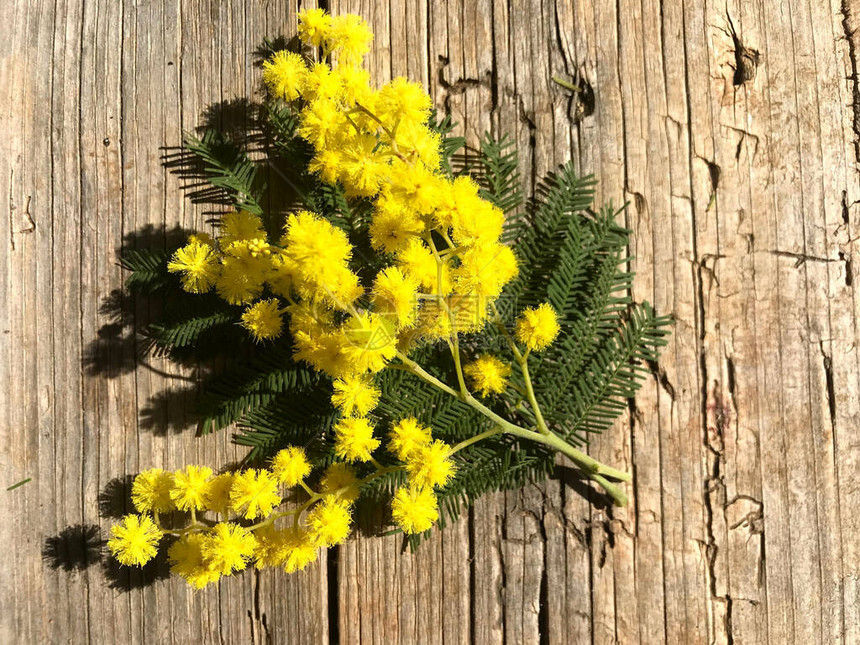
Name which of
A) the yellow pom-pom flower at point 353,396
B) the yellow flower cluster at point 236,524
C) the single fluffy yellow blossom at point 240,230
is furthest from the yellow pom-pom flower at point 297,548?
the single fluffy yellow blossom at point 240,230

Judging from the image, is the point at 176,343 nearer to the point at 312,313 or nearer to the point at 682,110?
the point at 312,313

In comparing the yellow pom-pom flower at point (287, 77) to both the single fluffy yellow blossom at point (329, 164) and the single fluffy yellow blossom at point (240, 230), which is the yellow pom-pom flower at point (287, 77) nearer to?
the single fluffy yellow blossom at point (329, 164)

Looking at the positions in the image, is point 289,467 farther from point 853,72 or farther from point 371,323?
point 853,72

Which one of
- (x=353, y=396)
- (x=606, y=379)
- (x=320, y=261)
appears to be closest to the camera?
(x=320, y=261)

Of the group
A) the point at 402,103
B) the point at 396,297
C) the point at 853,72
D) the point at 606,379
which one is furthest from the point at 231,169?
the point at 853,72

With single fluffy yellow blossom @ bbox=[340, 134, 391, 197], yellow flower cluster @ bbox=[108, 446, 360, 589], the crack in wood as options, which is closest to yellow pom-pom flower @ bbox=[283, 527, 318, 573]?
yellow flower cluster @ bbox=[108, 446, 360, 589]

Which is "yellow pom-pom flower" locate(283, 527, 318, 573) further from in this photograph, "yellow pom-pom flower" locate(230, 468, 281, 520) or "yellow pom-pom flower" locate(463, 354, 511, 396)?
"yellow pom-pom flower" locate(463, 354, 511, 396)

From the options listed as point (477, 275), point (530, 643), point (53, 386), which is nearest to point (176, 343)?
point (53, 386)
